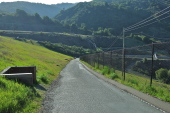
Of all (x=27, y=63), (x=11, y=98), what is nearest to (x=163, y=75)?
(x=11, y=98)

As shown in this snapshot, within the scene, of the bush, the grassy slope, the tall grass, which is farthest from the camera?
the bush

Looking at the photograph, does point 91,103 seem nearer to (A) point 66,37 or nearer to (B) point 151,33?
(B) point 151,33

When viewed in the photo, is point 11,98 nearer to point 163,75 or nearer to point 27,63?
point 163,75

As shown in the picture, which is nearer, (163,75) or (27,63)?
(163,75)

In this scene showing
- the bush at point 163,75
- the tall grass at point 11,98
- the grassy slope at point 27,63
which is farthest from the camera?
the bush at point 163,75

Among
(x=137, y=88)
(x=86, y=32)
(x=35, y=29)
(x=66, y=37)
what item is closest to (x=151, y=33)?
(x=66, y=37)

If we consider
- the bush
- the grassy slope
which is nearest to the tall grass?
the grassy slope

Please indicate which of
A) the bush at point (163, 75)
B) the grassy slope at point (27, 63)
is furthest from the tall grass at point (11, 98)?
the bush at point (163, 75)

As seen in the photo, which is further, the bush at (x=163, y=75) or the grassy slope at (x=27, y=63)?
the bush at (x=163, y=75)

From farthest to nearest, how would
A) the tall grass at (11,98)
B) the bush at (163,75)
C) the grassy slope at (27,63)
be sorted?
the bush at (163,75) → the grassy slope at (27,63) → the tall grass at (11,98)

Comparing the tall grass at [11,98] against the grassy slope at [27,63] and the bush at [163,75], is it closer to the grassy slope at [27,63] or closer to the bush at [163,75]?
the grassy slope at [27,63]

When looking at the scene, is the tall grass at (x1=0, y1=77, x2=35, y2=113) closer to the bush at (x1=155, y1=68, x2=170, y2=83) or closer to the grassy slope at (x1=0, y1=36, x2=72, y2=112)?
the grassy slope at (x1=0, y1=36, x2=72, y2=112)

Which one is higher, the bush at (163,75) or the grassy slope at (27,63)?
the bush at (163,75)

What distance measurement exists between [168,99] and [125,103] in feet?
6.55
